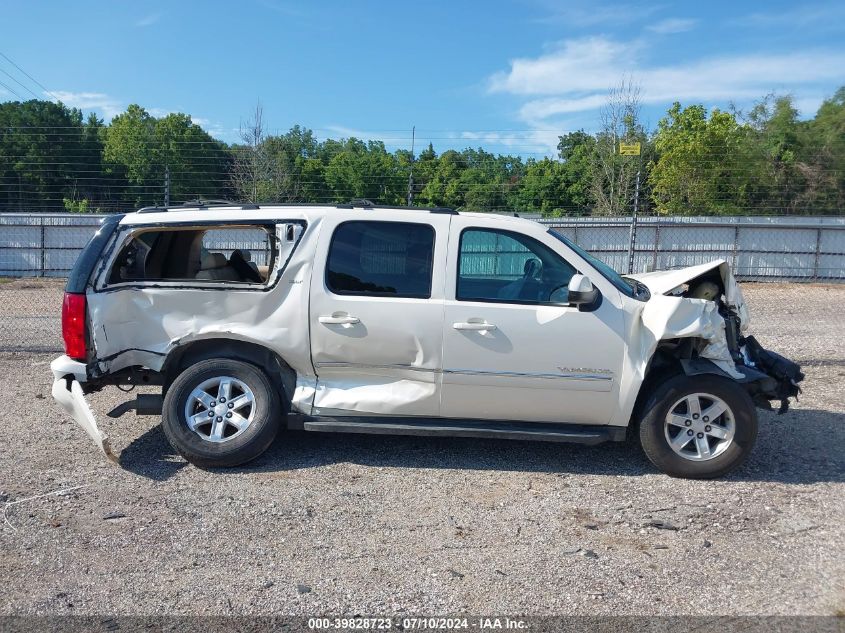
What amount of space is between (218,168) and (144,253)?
11818 mm

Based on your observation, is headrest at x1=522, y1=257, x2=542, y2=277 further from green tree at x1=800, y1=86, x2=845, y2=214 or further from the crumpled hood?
green tree at x1=800, y1=86, x2=845, y2=214

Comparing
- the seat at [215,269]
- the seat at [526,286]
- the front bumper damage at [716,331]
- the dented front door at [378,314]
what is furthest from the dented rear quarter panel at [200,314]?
the front bumper damage at [716,331]

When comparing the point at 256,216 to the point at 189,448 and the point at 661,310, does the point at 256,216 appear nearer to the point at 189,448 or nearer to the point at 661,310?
the point at 189,448

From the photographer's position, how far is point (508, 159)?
18609mm

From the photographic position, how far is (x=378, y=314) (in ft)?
16.9

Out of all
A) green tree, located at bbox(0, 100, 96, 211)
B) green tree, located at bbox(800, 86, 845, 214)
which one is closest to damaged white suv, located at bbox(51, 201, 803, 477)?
green tree, located at bbox(0, 100, 96, 211)

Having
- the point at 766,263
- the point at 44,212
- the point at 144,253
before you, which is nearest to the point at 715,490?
the point at 144,253

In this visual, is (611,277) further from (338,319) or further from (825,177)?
(825,177)

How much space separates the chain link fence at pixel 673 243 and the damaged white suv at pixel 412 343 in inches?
545

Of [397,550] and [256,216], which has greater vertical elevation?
[256,216]

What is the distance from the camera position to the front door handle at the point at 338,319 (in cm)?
516

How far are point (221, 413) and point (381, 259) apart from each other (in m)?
1.59

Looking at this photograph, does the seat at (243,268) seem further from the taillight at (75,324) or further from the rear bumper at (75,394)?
the rear bumper at (75,394)

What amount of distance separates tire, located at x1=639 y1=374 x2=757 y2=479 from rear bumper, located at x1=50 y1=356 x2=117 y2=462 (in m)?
3.80
